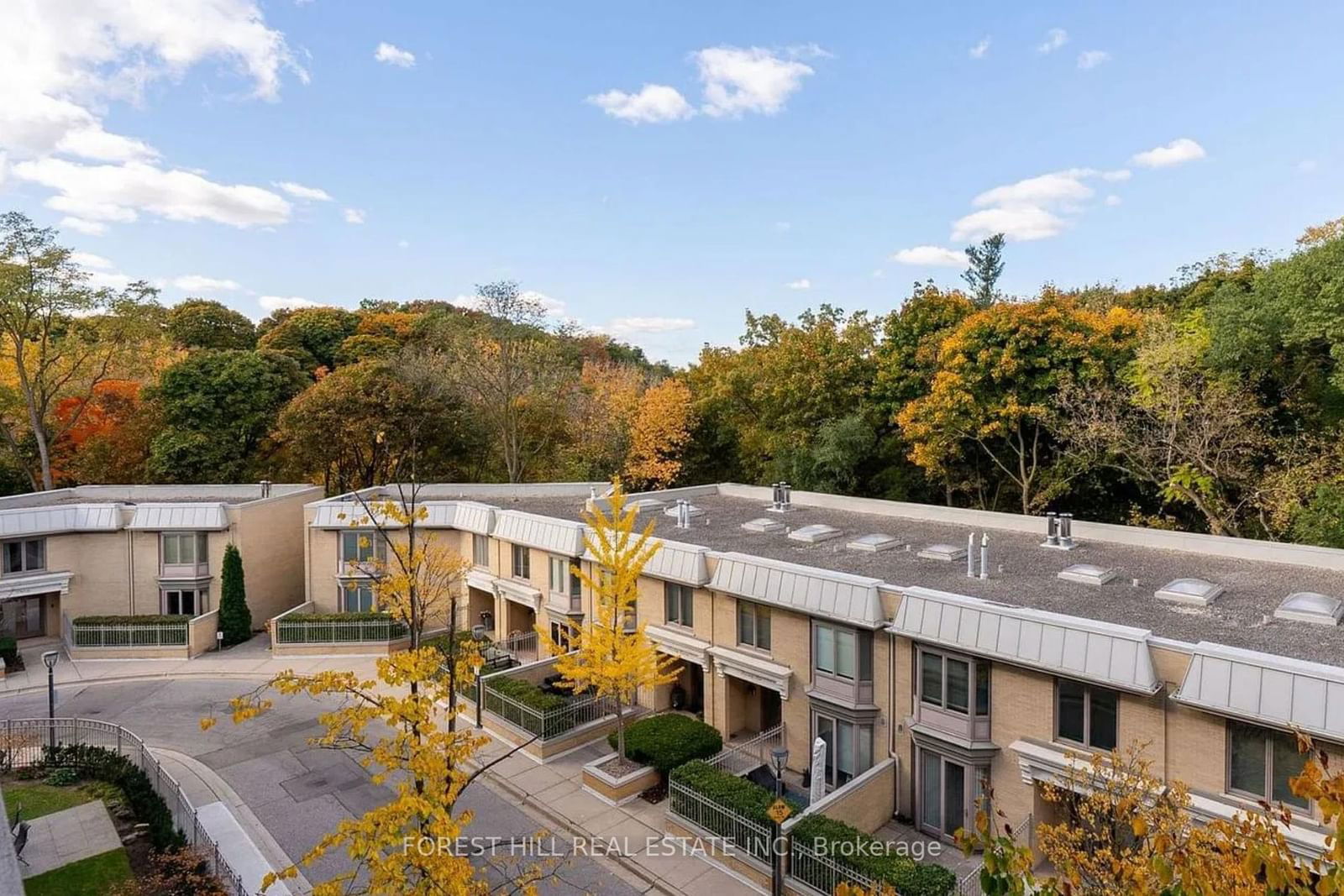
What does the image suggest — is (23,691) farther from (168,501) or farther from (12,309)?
(12,309)

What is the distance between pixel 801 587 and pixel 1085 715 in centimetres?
701

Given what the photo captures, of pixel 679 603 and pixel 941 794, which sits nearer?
pixel 941 794

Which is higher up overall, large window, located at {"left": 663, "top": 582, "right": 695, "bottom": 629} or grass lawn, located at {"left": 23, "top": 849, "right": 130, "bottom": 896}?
large window, located at {"left": 663, "top": 582, "right": 695, "bottom": 629}

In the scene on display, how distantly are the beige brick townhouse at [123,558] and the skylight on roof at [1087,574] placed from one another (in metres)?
33.0

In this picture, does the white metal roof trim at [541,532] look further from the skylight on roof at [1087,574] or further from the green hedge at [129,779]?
the skylight on roof at [1087,574]

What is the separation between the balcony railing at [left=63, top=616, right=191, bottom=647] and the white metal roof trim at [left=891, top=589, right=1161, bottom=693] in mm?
29418

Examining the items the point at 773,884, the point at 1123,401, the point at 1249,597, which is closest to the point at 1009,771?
the point at 773,884

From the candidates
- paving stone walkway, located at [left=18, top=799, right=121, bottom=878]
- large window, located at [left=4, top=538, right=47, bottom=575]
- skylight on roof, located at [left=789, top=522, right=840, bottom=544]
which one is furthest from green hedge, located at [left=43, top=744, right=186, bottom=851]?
skylight on roof, located at [left=789, top=522, right=840, bottom=544]

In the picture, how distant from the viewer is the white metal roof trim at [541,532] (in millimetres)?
27266

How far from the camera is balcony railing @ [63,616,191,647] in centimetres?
3169

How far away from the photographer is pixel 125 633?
31.8 meters

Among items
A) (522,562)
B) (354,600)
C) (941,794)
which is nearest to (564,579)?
(522,562)

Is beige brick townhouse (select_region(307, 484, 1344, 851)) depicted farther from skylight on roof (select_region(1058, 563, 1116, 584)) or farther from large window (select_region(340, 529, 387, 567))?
large window (select_region(340, 529, 387, 567))

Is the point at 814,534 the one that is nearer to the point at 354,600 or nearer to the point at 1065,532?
the point at 1065,532
